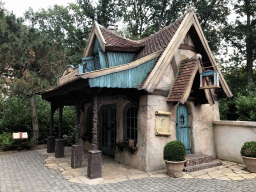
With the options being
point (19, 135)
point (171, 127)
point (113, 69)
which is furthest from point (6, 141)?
point (171, 127)

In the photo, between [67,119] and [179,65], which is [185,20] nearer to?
[179,65]

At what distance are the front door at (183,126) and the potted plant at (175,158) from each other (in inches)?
70.7

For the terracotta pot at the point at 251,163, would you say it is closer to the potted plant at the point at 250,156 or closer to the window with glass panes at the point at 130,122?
the potted plant at the point at 250,156

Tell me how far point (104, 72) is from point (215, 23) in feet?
61.3

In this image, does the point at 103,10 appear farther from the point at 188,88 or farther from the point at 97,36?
the point at 188,88

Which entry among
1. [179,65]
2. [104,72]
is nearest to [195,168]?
[179,65]

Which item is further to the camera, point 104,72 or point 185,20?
point 185,20

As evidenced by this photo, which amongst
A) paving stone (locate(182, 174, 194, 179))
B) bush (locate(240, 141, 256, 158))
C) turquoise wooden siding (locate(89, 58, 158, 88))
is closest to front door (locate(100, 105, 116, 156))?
turquoise wooden siding (locate(89, 58, 158, 88))

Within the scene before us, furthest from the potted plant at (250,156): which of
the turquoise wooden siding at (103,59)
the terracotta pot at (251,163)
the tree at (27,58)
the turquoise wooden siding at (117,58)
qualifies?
the tree at (27,58)

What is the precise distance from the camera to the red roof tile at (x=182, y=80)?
6.86 m

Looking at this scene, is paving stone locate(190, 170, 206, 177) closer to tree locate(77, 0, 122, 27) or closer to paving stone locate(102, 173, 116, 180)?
paving stone locate(102, 173, 116, 180)

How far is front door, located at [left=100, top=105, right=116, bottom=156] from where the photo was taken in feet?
28.7

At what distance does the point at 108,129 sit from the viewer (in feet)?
29.3

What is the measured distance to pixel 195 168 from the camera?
658cm
